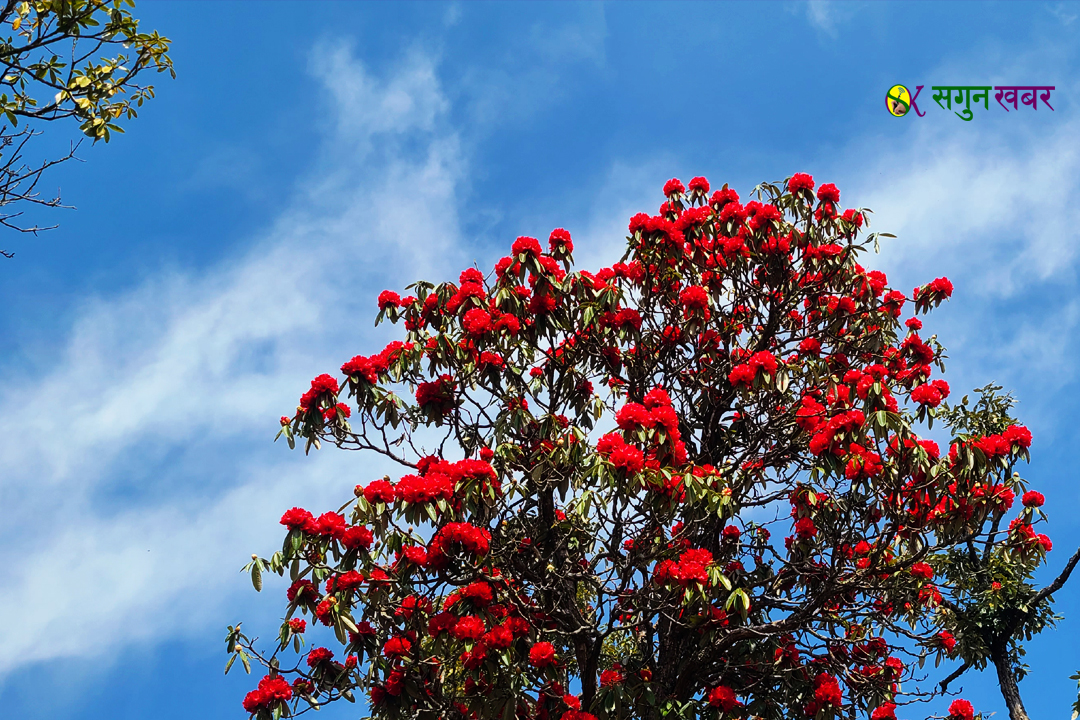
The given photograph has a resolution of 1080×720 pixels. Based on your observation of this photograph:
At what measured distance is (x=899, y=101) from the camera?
1070cm

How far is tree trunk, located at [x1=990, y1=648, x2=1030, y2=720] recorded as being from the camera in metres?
12.9

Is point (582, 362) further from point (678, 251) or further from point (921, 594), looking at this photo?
point (921, 594)

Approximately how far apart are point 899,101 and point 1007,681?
29.0ft

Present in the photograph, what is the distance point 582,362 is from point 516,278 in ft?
4.13

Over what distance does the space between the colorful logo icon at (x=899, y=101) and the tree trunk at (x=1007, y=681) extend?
27.1 feet

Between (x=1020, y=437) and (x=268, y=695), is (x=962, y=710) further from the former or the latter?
(x=268, y=695)

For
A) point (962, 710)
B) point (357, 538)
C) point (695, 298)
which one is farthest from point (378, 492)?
point (962, 710)

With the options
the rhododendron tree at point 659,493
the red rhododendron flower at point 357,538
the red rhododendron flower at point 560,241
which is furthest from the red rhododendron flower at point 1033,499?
the red rhododendron flower at point 357,538

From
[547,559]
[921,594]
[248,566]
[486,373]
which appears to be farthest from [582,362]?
[921,594]

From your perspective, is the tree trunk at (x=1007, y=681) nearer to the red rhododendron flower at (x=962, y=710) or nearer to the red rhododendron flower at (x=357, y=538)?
the red rhododendron flower at (x=962, y=710)

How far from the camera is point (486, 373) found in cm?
772

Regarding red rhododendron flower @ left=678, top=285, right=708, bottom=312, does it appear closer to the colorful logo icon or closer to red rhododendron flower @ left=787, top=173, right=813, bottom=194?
red rhododendron flower @ left=787, top=173, right=813, bottom=194

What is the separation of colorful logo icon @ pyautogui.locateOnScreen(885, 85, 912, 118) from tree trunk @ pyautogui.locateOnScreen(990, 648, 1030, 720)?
825cm

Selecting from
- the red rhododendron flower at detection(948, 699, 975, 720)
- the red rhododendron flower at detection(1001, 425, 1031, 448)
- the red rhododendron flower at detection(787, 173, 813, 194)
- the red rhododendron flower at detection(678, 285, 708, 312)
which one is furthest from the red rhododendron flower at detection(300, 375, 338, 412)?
the red rhododendron flower at detection(948, 699, 975, 720)
